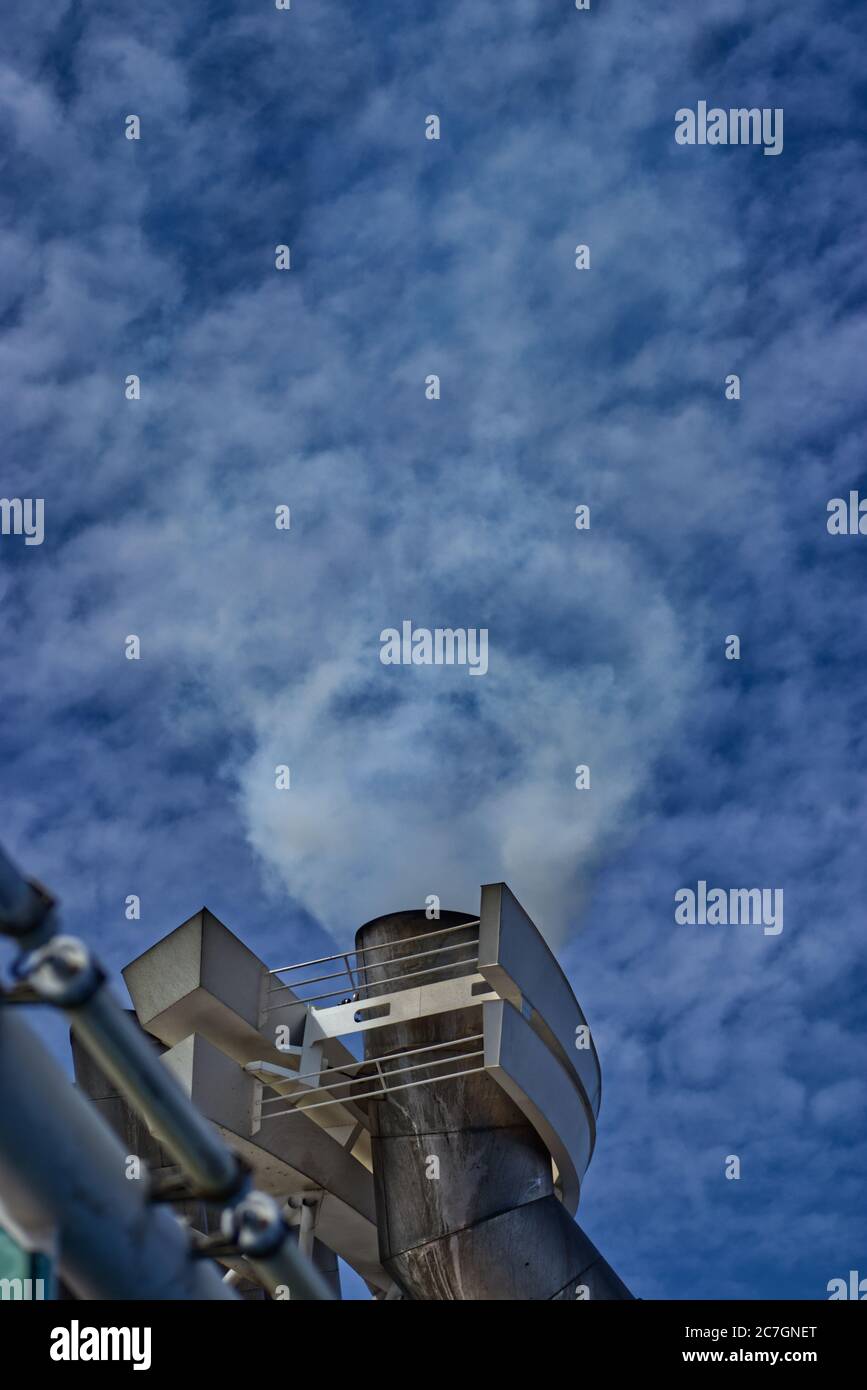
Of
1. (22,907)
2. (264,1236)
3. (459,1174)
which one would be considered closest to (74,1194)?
(264,1236)

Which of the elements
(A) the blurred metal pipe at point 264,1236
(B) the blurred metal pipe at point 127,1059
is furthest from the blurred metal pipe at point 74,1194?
(A) the blurred metal pipe at point 264,1236

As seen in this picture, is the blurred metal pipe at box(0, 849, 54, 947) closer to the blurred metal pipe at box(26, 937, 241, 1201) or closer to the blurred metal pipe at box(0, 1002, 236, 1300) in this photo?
the blurred metal pipe at box(26, 937, 241, 1201)

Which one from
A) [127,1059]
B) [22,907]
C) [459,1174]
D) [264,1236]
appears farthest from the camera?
[459,1174]

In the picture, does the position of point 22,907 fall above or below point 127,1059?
above

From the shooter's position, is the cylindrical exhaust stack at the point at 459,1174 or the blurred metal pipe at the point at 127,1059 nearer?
the blurred metal pipe at the point at 127,1059

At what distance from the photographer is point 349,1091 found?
18594mm

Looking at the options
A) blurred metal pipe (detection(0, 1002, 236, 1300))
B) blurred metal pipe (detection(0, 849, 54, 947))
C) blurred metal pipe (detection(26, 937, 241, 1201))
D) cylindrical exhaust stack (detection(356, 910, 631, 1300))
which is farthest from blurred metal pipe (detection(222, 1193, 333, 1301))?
cylindrical exhaust stack (detection(356, 910, 631, 1300))

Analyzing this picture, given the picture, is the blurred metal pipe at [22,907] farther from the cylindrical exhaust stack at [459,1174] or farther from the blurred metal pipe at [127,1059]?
the cylindrical exhaust stack at [459,1174]

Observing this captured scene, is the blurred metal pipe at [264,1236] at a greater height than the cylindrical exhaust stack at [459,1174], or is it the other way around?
the cylindrical exhaust stack at [459,1174]

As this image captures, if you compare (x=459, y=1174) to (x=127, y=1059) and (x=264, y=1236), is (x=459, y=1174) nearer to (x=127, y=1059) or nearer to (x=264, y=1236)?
(x=264, y=1236)

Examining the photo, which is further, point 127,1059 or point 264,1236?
point 264,1236

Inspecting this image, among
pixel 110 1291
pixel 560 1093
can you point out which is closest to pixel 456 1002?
pixel 560 1093

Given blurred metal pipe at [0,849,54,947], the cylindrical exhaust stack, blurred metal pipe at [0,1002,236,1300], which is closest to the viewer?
blurred metal pipe at [0,849,54,947]
